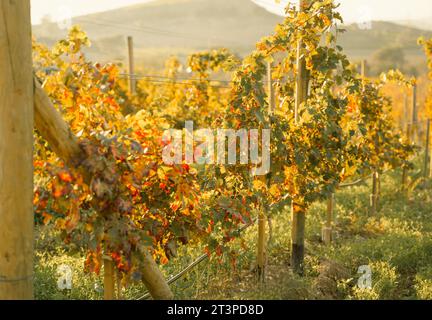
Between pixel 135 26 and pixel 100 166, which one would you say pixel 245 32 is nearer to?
pixel 135 26

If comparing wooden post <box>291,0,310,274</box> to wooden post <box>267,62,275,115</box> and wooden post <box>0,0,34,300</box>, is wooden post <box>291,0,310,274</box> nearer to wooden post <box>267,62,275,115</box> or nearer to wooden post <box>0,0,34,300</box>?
wooden post <box>267,62,275,115</box>

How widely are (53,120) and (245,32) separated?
122m

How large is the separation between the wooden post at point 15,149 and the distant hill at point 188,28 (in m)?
97.3

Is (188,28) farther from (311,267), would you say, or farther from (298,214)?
(311,267)

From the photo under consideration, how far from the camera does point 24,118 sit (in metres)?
2.23

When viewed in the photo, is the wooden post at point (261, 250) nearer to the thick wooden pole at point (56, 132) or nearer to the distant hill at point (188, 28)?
the thick wooden pole at point (56, 132)

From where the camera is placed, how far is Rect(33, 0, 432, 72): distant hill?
338ft

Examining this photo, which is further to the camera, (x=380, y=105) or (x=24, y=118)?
(x=380, y=105)

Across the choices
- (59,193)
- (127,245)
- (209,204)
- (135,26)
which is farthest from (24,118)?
(135,26)

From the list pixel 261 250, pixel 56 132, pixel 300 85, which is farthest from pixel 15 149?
pixel 300 85

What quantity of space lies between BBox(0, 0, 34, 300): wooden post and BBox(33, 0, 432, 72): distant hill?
319 ft

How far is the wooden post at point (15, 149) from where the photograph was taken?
7.18ft

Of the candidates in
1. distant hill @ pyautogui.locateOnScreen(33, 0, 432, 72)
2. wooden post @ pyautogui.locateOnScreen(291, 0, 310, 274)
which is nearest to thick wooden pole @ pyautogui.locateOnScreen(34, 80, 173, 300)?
wooden post @ pyautogui.locateOnScreen(291, 0, 310, 274)

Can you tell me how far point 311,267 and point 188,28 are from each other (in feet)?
406
